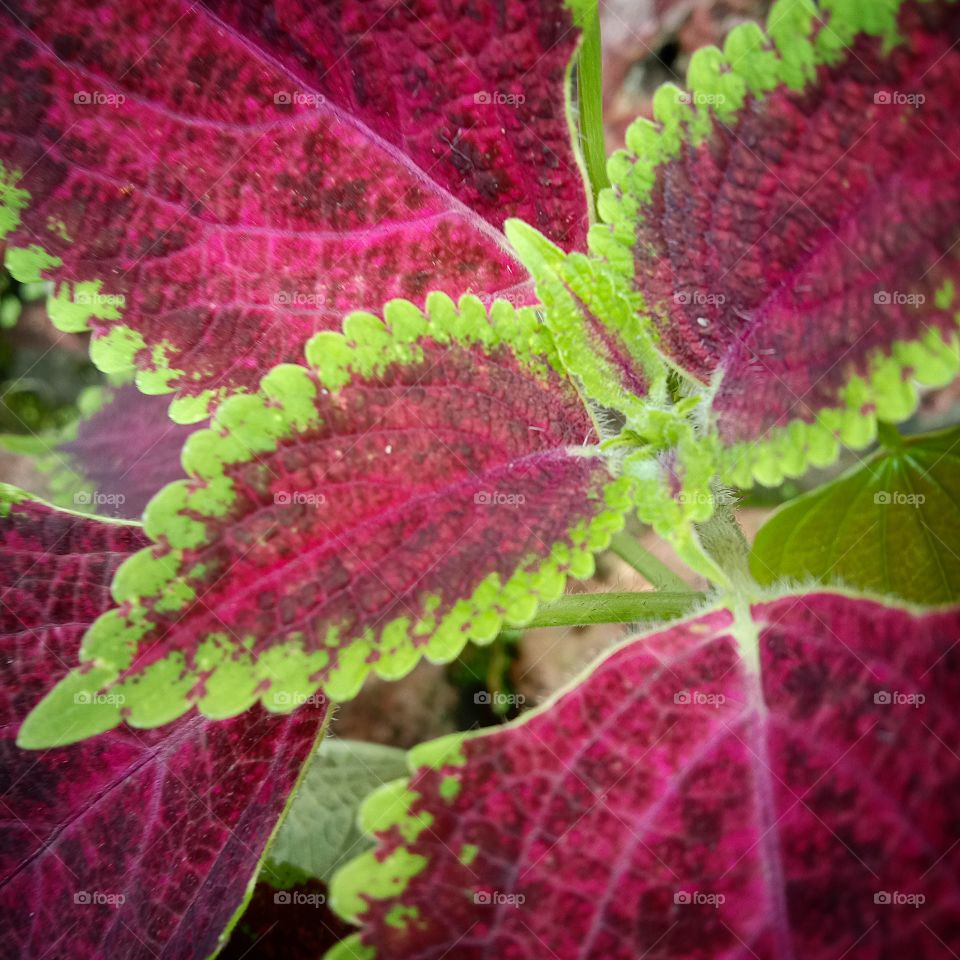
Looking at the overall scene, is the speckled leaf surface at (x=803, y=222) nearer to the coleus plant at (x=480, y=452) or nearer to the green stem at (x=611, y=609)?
the coleus plant at (x=480, y=452)

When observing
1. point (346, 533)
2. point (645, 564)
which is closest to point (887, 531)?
point (645, 564)

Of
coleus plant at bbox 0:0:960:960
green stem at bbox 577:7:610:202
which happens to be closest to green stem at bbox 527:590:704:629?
coleus plant at bbox 0:0:960:960

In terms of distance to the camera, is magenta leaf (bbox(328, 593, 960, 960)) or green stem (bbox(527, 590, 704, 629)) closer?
magenta leaf (bbox(328, 593, 960, 960))

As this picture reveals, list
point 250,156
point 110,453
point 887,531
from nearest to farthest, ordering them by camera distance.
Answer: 1. point 250,156
2. point 887,531
3. point 110,453

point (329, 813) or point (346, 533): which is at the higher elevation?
point (346, 533)

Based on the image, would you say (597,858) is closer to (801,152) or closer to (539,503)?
(539,503)

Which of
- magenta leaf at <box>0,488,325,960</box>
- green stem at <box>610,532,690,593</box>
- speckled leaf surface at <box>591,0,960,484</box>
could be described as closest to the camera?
speckled leaf surface at <box>591,0,960,484</box>

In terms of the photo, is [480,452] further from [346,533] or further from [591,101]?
[591,101]

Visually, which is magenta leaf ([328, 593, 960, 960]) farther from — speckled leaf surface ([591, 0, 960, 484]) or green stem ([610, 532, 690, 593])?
green stem ([610, 532, 690, 593])
